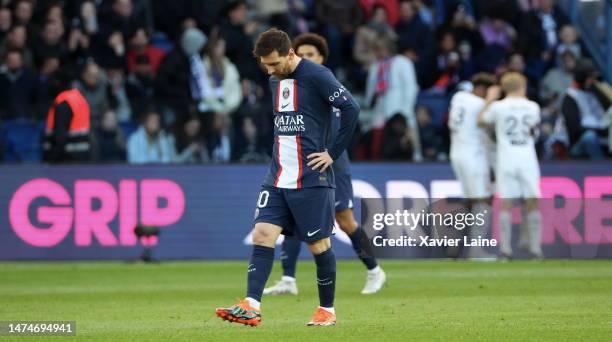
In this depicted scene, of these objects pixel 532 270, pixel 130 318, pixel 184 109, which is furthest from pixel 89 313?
pixel 184 109

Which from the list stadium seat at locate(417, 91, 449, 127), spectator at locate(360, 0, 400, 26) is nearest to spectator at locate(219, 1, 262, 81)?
spectator at locate(360, 0, 400, 26)

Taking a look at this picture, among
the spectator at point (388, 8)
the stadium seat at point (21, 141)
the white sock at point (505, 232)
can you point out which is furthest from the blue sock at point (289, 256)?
the spectator at point (388, 8)

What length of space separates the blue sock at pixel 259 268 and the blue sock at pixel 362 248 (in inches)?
149

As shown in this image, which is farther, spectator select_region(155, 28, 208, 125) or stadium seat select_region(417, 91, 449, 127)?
stadium seat select_region(417, 91, 449, 127)

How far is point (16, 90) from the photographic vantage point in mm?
21109

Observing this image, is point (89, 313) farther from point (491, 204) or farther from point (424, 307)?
point (491, 204)

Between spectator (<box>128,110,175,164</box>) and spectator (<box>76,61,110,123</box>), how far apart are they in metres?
0.75

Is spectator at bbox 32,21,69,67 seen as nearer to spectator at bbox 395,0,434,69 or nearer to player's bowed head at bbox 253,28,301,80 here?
spectator at bbox 395,0,434,69

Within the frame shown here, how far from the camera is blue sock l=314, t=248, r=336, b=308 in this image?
31.8ft

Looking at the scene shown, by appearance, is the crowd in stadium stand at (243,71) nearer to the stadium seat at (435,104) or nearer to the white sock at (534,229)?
the stadium seat at (435,104)

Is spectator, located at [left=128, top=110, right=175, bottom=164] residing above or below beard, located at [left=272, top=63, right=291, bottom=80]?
below

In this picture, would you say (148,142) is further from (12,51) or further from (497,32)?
(497,32)

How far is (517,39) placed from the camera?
23703 mm

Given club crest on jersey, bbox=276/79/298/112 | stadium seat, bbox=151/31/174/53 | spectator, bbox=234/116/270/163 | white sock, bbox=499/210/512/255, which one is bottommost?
white sock, bbox=499/210/512/255
